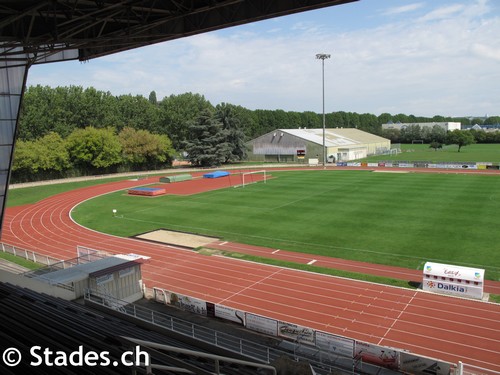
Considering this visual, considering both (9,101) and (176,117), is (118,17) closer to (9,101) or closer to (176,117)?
(9,101)

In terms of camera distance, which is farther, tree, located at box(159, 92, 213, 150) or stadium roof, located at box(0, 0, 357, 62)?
tree, located at box(159, 92, 213, 150)

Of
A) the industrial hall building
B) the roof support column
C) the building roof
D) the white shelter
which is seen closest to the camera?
the roof support column

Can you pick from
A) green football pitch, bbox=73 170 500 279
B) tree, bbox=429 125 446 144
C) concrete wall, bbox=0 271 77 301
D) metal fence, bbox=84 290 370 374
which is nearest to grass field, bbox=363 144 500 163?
tree, bbox=429 125 446 144

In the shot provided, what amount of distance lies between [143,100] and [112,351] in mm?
85932

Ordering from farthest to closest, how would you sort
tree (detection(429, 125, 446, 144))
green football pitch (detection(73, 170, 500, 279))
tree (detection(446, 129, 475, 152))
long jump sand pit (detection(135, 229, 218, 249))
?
tree (detection(429, 125, 446, 144)) → tree (detection(446, 129, 475, 152)) → long jump sand pit (detection(135, 229, 218, 249)) → green football pitch (detection(73, 170, 500, 279))

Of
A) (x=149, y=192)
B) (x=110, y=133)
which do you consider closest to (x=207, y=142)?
(x=110, y=133)

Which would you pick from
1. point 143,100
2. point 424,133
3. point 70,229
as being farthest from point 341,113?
point 70,229

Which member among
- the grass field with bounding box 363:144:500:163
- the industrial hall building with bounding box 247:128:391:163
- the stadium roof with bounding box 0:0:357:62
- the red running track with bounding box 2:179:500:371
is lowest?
the red running track with bounding box 2:179:500:371

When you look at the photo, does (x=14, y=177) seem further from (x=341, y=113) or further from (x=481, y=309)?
(x=341, y=113)

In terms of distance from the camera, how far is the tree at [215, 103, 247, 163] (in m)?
81.4

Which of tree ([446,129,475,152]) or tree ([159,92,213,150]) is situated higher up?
tree ([159,92,213,150])

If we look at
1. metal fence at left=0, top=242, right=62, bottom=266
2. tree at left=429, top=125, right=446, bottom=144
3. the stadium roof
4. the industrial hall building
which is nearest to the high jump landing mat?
metal fence at left=0, top=242, right=62, bottom=266

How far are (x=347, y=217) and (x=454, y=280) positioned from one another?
1488cm

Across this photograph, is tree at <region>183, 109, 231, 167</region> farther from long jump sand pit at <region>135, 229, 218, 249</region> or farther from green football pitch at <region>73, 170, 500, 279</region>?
long jump sand pit at <region>135, 229, 218, 249</region>
